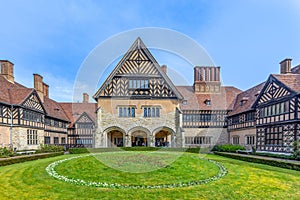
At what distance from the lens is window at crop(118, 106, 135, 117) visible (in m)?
26.8

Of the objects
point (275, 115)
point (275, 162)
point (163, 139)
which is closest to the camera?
point (275, 162)

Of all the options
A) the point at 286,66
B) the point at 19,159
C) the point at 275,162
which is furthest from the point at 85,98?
the point at 275,162

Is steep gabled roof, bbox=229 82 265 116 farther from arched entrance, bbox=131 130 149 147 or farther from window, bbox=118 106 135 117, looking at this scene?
window, bbox=118 106 135 117

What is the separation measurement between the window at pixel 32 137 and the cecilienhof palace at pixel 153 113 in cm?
13

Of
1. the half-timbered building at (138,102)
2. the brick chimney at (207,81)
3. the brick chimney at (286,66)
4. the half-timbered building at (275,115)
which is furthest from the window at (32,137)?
the brick chimney at (286,66)

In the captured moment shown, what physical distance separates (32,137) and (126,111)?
12443 millimetres

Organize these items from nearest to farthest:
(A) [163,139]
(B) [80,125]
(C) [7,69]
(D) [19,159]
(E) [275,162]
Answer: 1. (E) [275,162]
2. (D) [19,159]
3. (C) [7,69]
4. (A) [163,139]
5. (B) [80,125]

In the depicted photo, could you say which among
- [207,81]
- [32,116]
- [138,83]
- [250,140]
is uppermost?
[207,81]

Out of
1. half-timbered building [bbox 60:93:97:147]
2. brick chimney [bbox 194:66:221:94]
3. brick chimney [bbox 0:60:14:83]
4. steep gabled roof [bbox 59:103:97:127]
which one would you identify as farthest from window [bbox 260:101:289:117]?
brick chimney [bbox 0:60:14:83]

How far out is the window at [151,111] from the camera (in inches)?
1064

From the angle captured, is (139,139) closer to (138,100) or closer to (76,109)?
(138,100)

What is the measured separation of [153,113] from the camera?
27.1 meters

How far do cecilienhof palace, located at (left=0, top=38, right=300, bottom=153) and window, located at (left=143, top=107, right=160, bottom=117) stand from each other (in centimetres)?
6

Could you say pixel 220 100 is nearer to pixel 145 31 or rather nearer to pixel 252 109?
pixel 252 109
